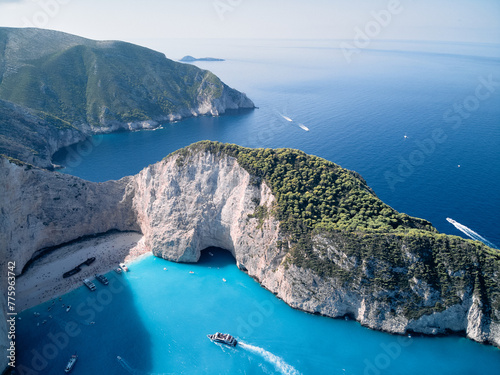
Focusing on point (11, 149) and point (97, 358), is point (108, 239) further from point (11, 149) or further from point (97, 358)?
point (11, 149)

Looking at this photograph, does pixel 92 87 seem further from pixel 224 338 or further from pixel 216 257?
pixel 224 338

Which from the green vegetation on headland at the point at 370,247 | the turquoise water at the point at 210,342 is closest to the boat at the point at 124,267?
the turquoise water at the point at 210,342

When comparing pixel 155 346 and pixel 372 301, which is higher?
pixel 372 301

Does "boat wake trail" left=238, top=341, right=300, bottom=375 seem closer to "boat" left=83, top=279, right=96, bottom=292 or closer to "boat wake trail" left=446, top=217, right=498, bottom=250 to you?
"boat" left=83, top=279, right=96, bottom=292

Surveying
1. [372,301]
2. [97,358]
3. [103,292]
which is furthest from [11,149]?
[372,301]

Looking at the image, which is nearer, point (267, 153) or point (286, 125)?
point (267, 153)

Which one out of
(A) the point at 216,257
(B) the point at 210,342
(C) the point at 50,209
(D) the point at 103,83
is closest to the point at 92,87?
(D) the point at 103,83
